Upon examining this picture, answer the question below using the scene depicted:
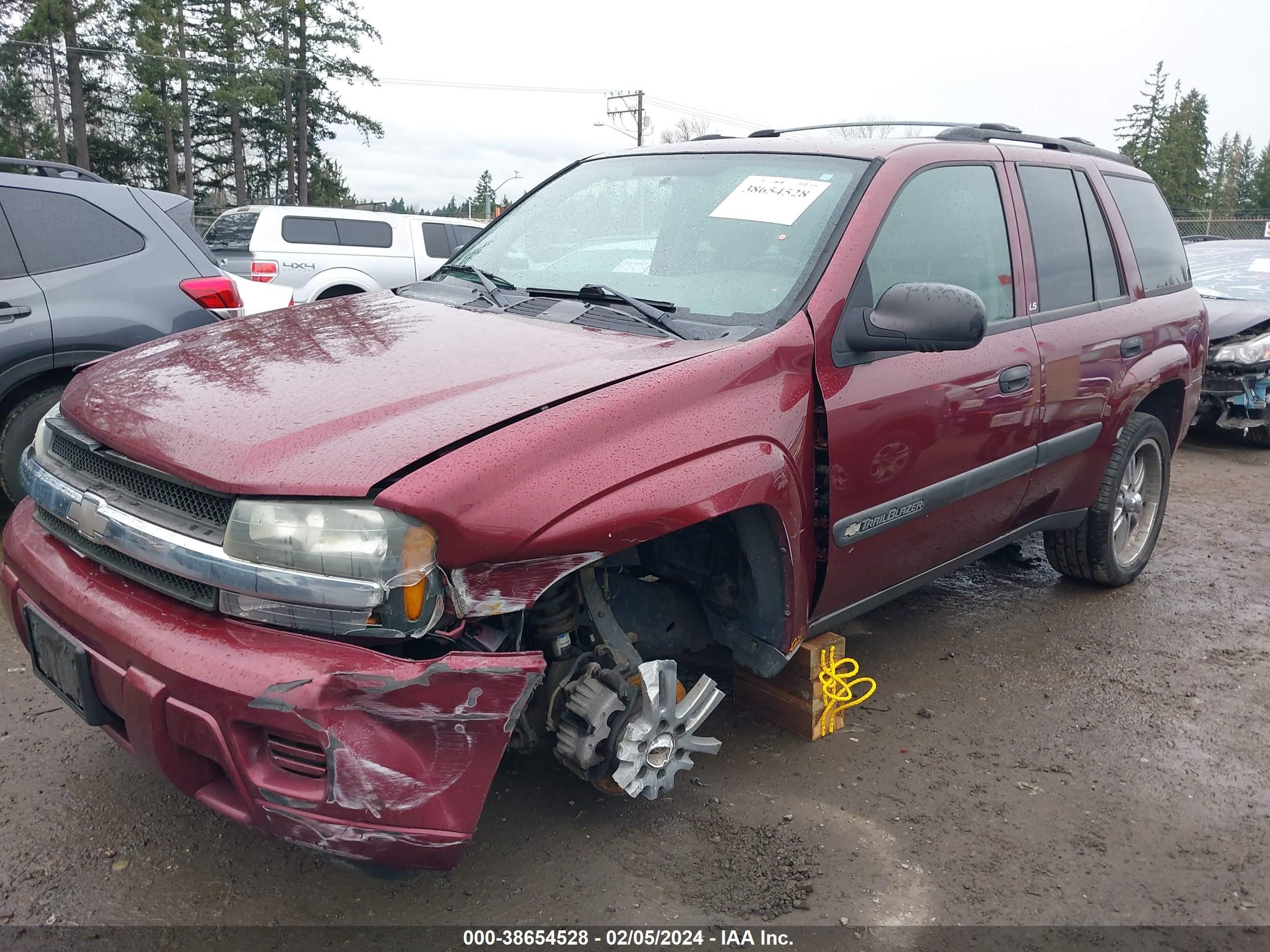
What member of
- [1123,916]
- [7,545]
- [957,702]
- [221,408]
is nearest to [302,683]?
[221,408]

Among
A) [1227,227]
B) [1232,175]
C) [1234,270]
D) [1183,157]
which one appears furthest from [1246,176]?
Answer: [1234,270]

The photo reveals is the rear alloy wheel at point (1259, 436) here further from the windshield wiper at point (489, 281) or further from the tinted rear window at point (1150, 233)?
the windshield wiper at point (489, 281)

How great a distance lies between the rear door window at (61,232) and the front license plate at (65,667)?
9.20 feet

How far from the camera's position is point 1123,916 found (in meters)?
2.33

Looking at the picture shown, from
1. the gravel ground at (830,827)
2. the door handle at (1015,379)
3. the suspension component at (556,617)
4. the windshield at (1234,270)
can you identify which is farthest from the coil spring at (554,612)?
the windshield at (1234,270)

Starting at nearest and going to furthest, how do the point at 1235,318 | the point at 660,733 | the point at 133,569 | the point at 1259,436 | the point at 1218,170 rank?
1. the point at 133,569
2. the point at 660,733
3. the point at 1235,318
4. the point at 1259,436
5. the point at 1218,170

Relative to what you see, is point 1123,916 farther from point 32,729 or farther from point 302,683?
point 32,729

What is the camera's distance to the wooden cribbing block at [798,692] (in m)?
2.98

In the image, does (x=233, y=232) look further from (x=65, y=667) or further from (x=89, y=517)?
(x=65, y=667)

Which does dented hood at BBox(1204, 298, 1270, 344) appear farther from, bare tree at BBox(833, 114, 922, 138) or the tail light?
the tail light

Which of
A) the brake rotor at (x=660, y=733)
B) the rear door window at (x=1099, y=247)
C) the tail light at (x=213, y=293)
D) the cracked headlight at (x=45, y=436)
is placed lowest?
the brake rotor at (x=660, y=733)

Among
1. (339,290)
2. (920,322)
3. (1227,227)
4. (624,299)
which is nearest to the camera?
(920,322)

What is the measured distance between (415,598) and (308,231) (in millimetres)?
11177

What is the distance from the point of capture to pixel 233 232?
12.0m
